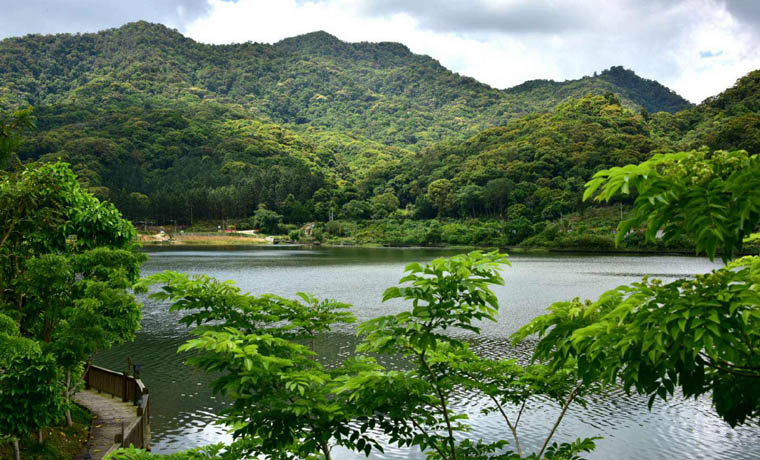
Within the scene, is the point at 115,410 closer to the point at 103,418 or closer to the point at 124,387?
the point at 103,418

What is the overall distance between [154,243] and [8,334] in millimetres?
107157

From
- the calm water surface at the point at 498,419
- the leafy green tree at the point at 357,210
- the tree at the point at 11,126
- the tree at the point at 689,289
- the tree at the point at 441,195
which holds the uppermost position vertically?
the tree at the point at 441,195

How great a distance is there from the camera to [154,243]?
351ft

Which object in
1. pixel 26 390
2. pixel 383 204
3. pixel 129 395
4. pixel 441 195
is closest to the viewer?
pixel 26 390

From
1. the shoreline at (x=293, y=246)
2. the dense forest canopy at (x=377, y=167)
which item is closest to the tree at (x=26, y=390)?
the shoreline at (x=293, y=246)

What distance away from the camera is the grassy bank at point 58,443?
963 cm

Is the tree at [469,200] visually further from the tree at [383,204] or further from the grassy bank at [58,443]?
the grassy bank at [58,443]

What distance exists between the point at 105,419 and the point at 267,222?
114500 mm

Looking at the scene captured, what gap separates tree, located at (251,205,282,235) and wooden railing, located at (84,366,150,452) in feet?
364

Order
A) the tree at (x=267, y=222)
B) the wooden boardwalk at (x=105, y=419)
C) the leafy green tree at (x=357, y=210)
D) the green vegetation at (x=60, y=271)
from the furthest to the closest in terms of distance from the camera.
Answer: the leafy green tree at (x=357, y=210) < the tree at (x=267, y=222) < the wooden boardwalk at (x=105, y=419) < the green vegetation at (x=60, y=271)

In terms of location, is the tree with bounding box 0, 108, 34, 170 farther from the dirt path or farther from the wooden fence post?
the wooden fence post

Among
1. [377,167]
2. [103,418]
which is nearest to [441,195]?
[377,167]

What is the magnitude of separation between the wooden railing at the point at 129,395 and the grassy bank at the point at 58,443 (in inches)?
33.9

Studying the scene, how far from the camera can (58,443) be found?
1038cm
